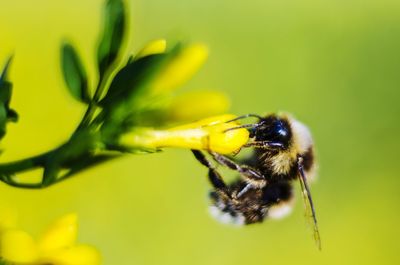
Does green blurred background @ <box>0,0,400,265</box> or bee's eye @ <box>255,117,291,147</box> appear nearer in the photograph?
bee's eye @ <box>255,117,291,147</box>

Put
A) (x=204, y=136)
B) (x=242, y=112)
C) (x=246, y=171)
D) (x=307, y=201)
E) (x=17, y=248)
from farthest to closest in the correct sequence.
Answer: (x=242, y=112) → (x=307, y=201) → (x=246, y=171) → (x=204, y=136) → (x=17, y=248)

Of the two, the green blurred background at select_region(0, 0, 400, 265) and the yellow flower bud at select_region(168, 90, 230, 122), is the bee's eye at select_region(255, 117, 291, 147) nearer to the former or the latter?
the yellow flower bud at select_region(168, 90, 230, 122)

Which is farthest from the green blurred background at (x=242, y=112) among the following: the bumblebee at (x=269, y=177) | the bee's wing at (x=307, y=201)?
the bee's wing at (x=307, y=201)

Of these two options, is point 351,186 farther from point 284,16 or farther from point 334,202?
point 284,16

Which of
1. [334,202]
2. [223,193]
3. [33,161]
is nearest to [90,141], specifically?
[33,161]

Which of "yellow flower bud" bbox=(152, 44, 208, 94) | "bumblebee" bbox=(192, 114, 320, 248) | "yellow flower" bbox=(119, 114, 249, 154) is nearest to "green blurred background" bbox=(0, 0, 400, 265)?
"bumblebee" bbox=(192, 114, 320, 248)

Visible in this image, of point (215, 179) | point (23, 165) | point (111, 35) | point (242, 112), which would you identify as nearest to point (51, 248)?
point (23, 165)

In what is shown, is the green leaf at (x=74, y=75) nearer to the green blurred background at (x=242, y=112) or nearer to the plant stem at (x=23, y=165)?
the plant stem at (x=23, y=165)

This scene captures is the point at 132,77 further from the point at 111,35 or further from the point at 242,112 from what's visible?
the point at 242,112
